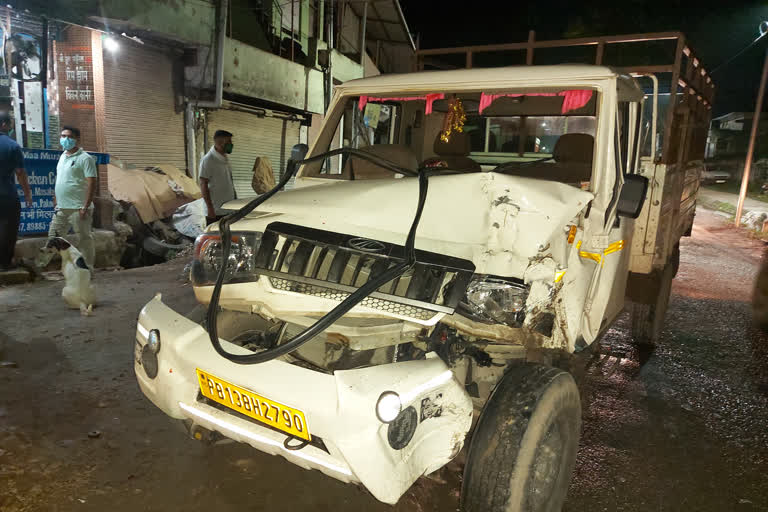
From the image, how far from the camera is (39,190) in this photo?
6.95 meters

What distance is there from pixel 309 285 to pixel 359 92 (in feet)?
5.64

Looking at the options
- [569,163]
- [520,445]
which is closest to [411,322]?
[520,445]

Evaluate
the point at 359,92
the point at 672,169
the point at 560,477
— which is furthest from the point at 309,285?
the point at 672,169

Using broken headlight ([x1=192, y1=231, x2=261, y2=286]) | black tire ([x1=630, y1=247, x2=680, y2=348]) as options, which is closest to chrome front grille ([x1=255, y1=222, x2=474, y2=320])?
broken headlight ([x1=192, y1=231, x2=261, y2=286])

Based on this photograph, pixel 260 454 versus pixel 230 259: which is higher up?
pixel 230 259

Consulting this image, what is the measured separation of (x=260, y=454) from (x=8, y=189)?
505 cm

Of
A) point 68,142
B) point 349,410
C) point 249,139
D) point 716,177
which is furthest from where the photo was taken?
point 716,177

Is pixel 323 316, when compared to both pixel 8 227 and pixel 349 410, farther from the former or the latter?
pixel 8 227

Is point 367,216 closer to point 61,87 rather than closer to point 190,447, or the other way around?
point 190,447

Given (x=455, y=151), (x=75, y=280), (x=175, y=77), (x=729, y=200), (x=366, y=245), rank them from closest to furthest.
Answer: (x=366, y=245), (x=455, y=151), (x=75, y=280), (x=175, y=77), (x=729, y=200)

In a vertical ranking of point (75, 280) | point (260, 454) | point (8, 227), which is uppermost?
point (8, 227)

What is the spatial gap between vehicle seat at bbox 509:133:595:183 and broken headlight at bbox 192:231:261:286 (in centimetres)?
188

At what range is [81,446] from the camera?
9.26ft

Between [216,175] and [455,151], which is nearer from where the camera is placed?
[455,151]
